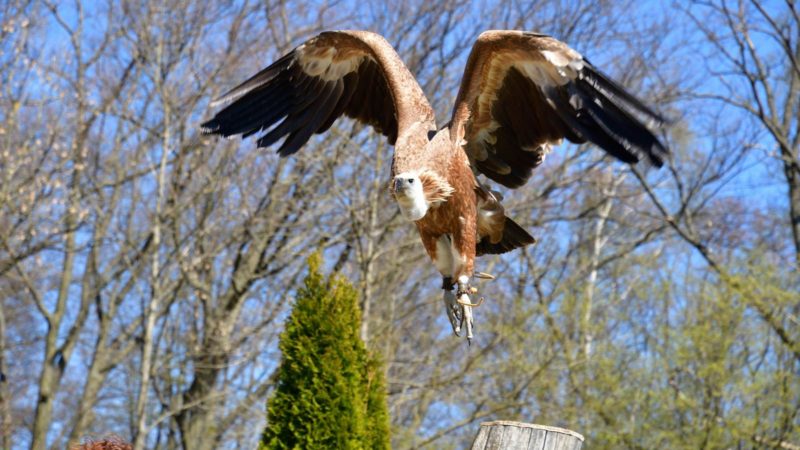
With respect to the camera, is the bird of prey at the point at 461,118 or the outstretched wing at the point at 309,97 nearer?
the bird of prey at the point at 461,118

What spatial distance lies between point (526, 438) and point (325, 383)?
7.63 feet

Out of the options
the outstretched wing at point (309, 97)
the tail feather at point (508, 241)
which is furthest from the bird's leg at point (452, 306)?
the outstretched wing at point (309, 97)

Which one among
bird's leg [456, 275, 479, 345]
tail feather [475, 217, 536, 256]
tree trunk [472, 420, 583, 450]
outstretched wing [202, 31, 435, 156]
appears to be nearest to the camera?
tree trunk [472, 420, 583, 450]

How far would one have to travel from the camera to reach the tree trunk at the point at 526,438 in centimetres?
349

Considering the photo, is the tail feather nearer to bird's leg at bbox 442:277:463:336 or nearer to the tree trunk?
bird's leg at bbox 442:277:463:336

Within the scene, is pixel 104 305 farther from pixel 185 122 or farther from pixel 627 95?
pixel 627 95

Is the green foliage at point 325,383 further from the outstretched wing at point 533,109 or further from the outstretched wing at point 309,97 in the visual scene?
the outstretched wing at point 533,109

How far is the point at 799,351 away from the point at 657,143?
7572 millimetres

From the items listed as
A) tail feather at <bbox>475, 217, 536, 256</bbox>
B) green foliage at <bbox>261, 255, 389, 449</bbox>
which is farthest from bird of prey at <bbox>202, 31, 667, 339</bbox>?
green foliage at <bbox>261, 255, 389, 449</bbox>

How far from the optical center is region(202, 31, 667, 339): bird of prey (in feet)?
15.3

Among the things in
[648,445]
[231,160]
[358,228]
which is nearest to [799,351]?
[648,445]

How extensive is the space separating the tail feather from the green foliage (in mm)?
1043

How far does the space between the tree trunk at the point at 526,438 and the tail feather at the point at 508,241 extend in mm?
1838

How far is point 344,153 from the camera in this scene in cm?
1145
